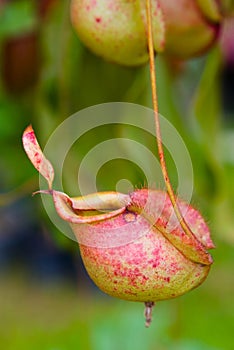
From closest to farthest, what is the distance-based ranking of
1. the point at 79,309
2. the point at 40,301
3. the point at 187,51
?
the point at 187,51 → the point at 79,309 → the point at 40,301

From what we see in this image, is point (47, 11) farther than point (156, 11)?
Yes

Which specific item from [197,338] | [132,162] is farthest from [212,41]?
[197,338]

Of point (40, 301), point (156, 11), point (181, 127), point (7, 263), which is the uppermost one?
point (7, 263)

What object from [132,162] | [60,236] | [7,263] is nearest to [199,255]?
[132,162]

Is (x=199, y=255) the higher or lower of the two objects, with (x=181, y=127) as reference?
lower

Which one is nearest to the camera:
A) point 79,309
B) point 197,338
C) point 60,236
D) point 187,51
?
point 187,51

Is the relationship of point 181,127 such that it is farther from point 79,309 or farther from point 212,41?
point 79,309
